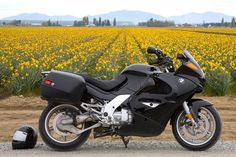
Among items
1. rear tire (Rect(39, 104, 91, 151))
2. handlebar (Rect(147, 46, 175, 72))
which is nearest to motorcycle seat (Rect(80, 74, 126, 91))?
handlebar (Rect(147, 46, 175, 72))

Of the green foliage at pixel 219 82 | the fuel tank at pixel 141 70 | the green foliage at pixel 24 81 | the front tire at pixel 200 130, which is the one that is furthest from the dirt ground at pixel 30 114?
the fuel tank at pixel 141 70

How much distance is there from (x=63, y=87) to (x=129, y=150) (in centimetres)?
116

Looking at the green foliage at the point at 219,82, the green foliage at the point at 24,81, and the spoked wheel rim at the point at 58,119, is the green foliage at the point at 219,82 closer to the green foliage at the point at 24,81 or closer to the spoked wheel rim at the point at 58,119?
the green foliage at the point at 24,81

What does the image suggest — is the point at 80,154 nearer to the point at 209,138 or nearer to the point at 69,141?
the point at 69,141

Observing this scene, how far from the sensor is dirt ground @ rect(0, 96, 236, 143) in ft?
26.1

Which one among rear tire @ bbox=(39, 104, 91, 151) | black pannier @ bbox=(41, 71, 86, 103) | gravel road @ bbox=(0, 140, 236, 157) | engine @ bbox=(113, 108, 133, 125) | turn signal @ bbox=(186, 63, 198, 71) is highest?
turn signal @ bbox=(186, 63, 198, 71)

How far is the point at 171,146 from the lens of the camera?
6.47 m

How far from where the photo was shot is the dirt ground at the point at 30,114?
7949 millimetres

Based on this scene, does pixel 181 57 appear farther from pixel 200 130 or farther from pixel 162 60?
pixel 200 130

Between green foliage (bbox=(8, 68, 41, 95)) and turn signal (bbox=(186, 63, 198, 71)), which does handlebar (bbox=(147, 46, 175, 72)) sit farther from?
green foliage (bbox=(8, 68, 41, 95))

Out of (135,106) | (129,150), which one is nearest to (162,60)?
(135,106)

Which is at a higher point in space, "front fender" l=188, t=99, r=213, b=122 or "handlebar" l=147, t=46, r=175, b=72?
"handlebar" l=147, t=46, r=175, b=72

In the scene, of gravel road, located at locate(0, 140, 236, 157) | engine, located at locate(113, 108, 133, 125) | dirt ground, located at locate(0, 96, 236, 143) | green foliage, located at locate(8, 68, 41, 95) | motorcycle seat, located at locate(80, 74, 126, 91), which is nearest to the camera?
gravel road, located at locate(0, 140, 236, 157)

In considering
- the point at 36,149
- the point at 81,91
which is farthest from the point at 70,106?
the point at 36,149
